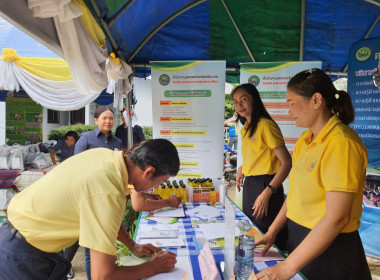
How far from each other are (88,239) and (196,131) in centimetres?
294

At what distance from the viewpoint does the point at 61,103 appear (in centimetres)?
496

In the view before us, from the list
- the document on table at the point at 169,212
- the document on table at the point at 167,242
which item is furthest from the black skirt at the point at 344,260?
the document on table at the point at 169,212

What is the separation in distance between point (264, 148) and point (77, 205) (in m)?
1.64

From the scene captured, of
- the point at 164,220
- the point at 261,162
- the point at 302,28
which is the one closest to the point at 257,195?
the point at 261,162

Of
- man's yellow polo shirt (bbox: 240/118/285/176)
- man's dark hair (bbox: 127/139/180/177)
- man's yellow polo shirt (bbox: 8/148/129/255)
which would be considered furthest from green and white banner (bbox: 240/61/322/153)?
man's yellow polo shirt (bbox: 8/148/129/255)

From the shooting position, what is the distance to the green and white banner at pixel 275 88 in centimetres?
422

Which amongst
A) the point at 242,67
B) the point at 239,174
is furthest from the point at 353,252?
the point at 242,67

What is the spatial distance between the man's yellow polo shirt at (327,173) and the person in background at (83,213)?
→ 1.93ft

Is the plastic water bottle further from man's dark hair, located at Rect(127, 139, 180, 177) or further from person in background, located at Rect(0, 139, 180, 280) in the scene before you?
man's dark hair, located at Rect(127, 139, 180, 177)

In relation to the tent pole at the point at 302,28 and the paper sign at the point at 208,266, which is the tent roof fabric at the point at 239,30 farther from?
the paper sign at the point at 208,266

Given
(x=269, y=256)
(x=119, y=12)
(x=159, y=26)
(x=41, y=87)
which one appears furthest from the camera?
(x=41, y=87)

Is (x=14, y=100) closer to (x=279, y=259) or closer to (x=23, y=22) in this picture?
(x=23, y=22)

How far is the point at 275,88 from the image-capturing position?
4250mm

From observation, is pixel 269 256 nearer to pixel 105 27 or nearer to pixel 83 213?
pixel 83 213
